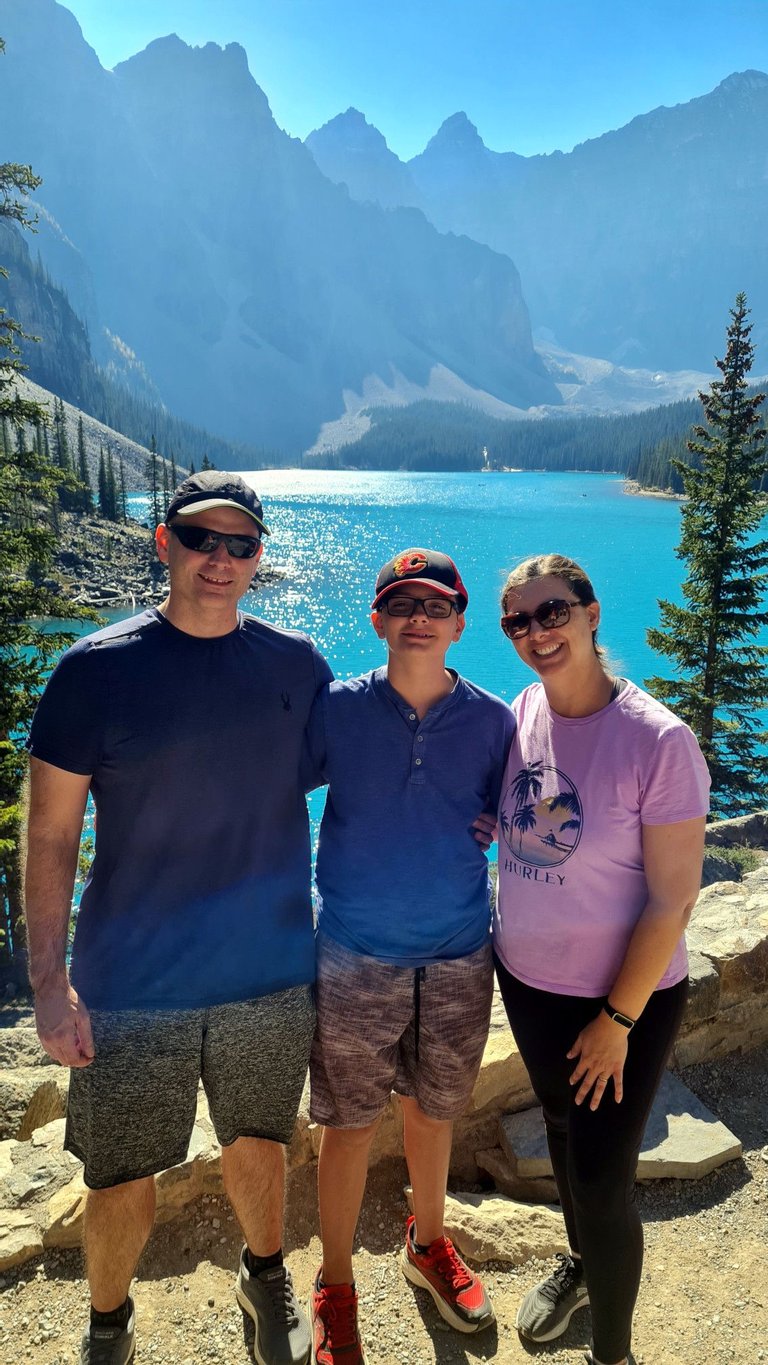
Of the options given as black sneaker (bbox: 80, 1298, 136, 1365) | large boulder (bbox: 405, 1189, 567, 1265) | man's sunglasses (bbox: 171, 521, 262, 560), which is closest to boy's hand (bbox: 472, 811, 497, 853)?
man's sunglasses (bbox: 171, 521, 262, 560)

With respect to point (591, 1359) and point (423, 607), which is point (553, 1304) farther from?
point (423, 607)

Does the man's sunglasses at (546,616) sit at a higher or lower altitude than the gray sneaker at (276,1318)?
higher

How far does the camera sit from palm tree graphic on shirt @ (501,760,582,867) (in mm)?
2430

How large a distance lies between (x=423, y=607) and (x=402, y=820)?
75 cm

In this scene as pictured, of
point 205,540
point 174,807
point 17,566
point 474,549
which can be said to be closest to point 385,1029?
point 174,807

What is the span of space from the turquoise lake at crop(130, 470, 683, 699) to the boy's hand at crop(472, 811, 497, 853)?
2.40 ft

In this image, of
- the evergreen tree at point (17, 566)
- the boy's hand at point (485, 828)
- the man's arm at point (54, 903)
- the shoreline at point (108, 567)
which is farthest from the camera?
the shoreline at point (108, 567)

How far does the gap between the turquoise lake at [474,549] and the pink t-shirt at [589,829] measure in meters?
0.47

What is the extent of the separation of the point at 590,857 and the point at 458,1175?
2.32 meters

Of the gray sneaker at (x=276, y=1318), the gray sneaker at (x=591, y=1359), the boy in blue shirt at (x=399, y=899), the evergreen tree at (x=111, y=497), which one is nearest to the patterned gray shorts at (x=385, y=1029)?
the boy in blue shirt at (x=399, y=899)

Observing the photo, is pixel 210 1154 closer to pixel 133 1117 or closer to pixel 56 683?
pixel 133 1117

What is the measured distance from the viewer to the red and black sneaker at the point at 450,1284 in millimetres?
2832

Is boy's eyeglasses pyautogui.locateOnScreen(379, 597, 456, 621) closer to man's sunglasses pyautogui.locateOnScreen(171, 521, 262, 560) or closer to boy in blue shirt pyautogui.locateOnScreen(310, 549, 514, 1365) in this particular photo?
boy in blue shirt pyautogui.locateOnScreen(310, 549, 514, 1365)

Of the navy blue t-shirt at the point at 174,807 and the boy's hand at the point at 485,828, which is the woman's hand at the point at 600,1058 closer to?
the boy's hand at the point at 485,828
